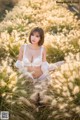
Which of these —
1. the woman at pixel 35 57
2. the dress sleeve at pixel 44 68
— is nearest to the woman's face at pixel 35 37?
the woman at pixel 35 57

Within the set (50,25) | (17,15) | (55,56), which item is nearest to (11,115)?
(55,56)

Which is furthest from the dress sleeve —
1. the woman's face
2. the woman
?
the woman's face

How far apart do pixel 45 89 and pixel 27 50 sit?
122cm

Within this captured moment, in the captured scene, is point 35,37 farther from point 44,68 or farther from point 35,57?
point 44,68

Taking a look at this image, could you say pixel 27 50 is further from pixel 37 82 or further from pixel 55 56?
pixel 55 56

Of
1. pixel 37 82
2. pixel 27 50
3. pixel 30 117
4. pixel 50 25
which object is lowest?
pixel 30 117

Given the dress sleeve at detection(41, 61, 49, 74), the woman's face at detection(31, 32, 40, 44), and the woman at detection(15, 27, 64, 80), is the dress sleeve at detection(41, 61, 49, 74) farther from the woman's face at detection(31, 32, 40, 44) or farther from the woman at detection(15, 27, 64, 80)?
the woman's face at detection(31, 32, 40, 44)

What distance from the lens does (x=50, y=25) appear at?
482 inches

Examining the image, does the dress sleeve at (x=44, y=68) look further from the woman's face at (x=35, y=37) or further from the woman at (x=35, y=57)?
the woman's face at (x=35, y=37)

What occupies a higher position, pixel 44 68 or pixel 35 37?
pixel 35 37

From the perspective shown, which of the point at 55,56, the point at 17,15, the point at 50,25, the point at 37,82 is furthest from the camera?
the point at 17,15

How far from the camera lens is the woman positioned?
7.26 meters

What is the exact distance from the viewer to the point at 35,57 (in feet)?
24.5

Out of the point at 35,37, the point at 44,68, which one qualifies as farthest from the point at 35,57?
the point at 35,37
